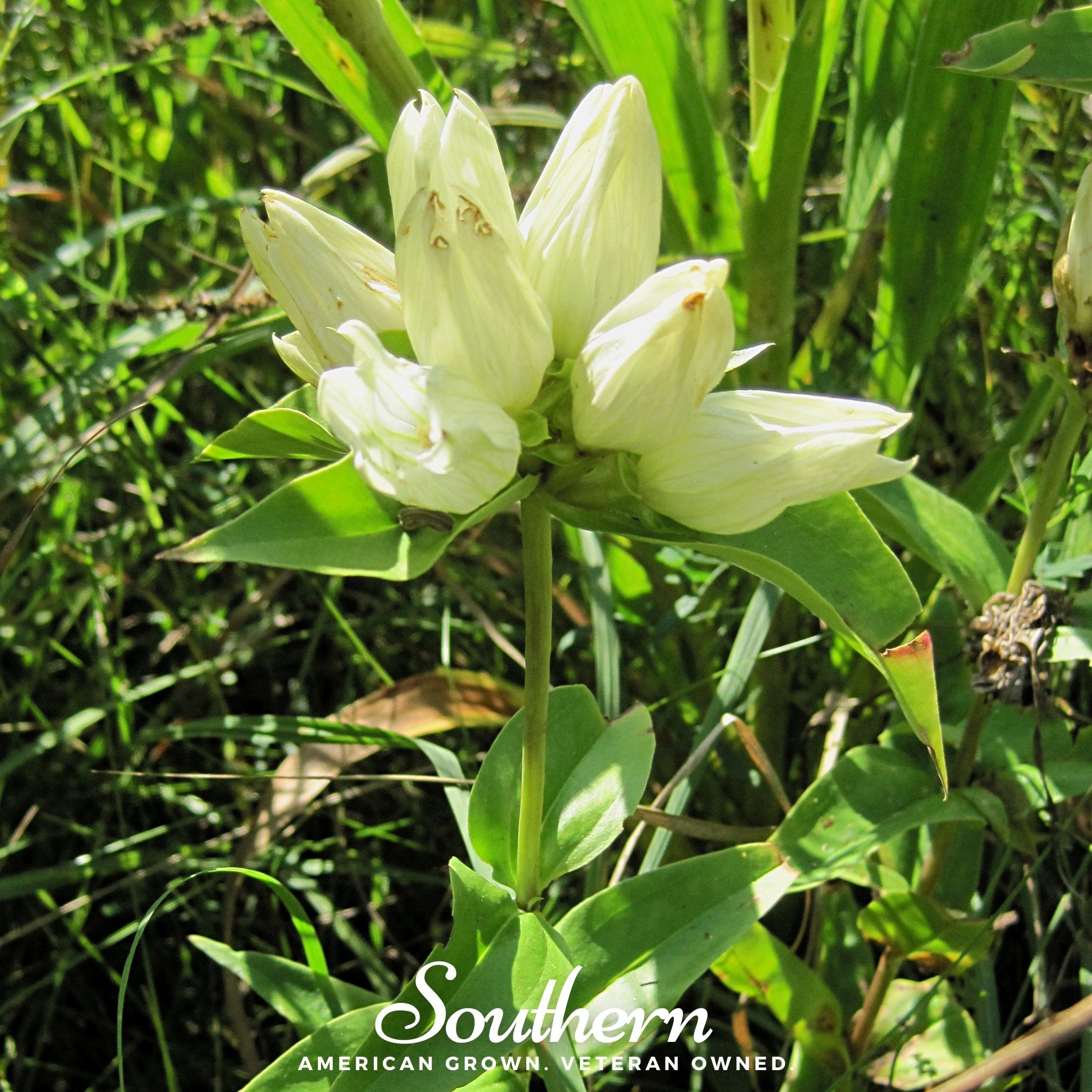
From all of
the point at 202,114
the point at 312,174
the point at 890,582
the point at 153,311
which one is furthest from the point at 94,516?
the point at 890,582

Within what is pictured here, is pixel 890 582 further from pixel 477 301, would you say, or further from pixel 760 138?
pixel 760 138

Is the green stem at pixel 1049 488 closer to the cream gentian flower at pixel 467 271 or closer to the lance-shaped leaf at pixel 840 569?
the lance-shaped leaf at pixel 840 569

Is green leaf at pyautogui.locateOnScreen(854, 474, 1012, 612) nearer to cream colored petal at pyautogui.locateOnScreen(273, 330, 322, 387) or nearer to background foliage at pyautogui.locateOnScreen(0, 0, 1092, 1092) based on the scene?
background foliage at pyautogui.locateOnScreen(0, 0, 1092, 1092)

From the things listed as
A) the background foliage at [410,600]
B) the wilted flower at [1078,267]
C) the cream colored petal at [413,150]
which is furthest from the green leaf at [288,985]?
the wilted flower at [1078,267]

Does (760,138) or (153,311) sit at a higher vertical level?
(760,138)

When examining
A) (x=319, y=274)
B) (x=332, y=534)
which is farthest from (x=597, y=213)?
(x=332, y=534)
